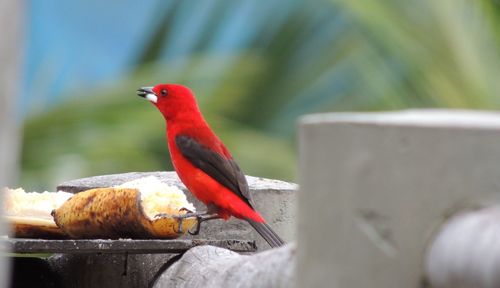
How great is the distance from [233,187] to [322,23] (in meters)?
5.95

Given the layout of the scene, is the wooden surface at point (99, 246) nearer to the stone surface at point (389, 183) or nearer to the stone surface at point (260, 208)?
the stone surface at point (260, 208)

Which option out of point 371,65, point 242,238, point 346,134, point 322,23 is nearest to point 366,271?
point 346,134

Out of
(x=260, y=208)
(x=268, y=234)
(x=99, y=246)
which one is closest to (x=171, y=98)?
(x=260, y=208)

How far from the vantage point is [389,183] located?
149 centimetres

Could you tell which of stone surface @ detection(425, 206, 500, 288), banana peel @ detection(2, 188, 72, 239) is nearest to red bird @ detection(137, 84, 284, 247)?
banana peel @ detection(2, 188, 72, 239)

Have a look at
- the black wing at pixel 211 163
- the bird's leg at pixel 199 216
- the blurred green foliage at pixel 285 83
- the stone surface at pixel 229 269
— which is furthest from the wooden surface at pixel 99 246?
the blurred green foliage at pixel 285 83

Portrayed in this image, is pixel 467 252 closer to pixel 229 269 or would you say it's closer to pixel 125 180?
pixel 229 269

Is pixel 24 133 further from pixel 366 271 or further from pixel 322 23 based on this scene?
pixel 366 271

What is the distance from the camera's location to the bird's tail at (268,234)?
338cm

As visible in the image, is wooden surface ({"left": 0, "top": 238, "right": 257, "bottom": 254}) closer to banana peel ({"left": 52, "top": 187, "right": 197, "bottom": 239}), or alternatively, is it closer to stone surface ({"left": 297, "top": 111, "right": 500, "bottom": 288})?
banana peel ({"left": 52, "top": 187, "right": 197, "bottom": 239})

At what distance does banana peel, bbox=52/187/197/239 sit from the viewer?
295cm

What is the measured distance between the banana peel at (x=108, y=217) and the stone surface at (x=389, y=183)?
1484 millimetres

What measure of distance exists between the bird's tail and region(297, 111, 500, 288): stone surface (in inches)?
73.5

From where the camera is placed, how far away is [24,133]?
7570mm
